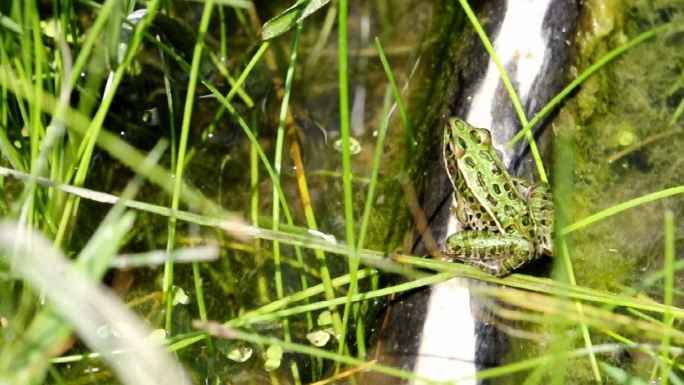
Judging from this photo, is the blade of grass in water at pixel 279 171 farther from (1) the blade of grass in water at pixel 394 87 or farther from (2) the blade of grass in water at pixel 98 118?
(2) the blade of grass in water at pixel 98 118

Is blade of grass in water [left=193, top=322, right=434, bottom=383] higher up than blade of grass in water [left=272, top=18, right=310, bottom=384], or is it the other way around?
blade of grass in water [left=272, top=18, right=310, bottom=384]

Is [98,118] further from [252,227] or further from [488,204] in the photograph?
[488,204]

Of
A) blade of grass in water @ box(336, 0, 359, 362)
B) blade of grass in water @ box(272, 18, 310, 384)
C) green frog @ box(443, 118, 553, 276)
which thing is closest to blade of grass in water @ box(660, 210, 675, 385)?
green frog @ box(443, 118, 553, 276)

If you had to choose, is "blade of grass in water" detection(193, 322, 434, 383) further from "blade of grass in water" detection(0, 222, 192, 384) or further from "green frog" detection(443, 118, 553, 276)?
"green frog" detection(443, 118, 553, 276)

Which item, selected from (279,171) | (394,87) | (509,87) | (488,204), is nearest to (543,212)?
(488,204)

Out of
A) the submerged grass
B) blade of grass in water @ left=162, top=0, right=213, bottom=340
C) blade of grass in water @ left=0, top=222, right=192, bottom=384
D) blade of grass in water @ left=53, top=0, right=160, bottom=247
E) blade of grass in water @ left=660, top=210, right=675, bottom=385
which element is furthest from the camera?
blade of grass in water @ left=162, top=0, right=213, bottom=340

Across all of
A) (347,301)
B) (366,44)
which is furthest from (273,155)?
(347,301)

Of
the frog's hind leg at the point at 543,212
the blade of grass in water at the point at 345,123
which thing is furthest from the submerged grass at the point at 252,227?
the frog's hind leg at the point at 543,212
